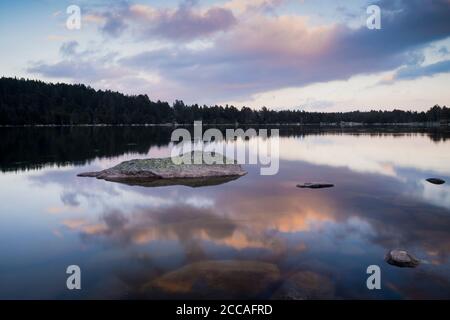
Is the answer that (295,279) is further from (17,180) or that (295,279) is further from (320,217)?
(17,180)

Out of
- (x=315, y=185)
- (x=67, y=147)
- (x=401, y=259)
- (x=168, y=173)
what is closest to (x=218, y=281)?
(x=401, y=259)

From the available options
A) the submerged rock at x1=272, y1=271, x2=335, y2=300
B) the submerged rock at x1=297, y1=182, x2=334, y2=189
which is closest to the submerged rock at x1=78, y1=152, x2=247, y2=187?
the submerged rock at x1=297, y1=182, x2=334, y2=189

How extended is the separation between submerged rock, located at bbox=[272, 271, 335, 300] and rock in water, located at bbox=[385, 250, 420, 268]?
225cm

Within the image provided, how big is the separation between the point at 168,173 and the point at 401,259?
16.0m

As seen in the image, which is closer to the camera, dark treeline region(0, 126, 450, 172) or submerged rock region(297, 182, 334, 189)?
submerged rock region(297, 182, 334, 189)

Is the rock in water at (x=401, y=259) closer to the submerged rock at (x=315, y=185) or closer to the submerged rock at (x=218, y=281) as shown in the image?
the submerged rock at (x=218, y=281)

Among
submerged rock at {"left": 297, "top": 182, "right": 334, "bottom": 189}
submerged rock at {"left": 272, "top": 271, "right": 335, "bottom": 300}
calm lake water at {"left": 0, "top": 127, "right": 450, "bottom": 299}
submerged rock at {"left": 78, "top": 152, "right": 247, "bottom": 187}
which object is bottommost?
submerged rock at {"left": 272, "top": 271, "right": 335, "bottom": 300}

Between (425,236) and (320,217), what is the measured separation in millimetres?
3546

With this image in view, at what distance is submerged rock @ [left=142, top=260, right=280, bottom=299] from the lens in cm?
757

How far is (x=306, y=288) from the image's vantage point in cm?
773

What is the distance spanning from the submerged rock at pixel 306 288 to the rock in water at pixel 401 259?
225 cm

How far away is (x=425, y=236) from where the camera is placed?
36.9ft

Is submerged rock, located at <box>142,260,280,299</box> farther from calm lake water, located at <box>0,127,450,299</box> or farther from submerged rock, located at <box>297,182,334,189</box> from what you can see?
submerged rock, located at <box>297,182,334,189</box>
